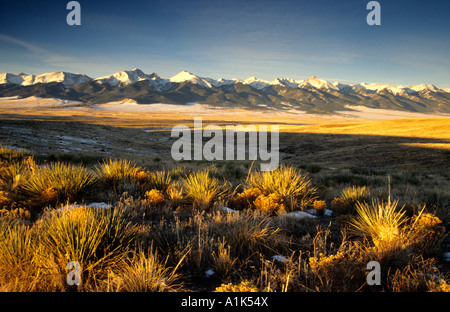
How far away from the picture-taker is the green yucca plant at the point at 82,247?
2682 mm

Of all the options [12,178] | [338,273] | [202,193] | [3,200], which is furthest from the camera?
[12,178]

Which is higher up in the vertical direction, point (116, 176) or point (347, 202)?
point (116, 176)

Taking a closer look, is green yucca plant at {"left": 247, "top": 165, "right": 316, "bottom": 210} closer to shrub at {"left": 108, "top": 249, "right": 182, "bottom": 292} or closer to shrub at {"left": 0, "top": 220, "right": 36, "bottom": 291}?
shrub at {"left": 108, "top": 249, "right": 182, "bottom": 292}

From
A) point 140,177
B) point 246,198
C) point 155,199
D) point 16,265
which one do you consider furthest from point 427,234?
point 140,177

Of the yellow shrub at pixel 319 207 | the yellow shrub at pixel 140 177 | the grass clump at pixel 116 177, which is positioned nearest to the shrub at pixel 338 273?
the yellow shrub at pixel 319 207

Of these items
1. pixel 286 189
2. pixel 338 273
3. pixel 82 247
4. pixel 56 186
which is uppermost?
pixel 56 186

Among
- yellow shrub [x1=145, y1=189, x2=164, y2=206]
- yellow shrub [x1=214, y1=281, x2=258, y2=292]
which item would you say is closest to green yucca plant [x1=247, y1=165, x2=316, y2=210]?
yellow shrub [x1=145, y1=189, x2=164, y2=206]

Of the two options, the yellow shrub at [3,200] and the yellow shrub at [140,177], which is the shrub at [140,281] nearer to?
the yellow shrub at [3,200]

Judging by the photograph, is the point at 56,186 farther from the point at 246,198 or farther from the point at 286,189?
the point at 286,189

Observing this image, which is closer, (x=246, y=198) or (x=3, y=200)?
(x=3, y=200)

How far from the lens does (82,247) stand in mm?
2723

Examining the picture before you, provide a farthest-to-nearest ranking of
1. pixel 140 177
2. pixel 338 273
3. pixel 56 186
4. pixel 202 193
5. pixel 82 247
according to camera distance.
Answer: pixel 140 177
pixel 202 193
pixel 56 186
pixel 338 273
pixel 82 247
